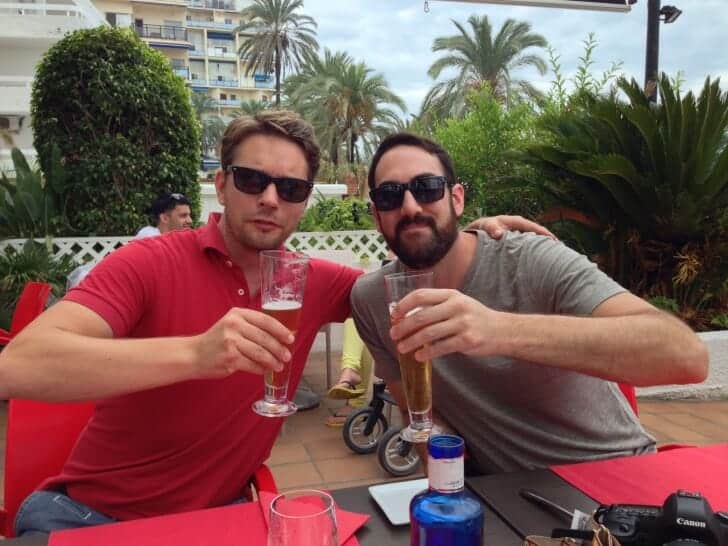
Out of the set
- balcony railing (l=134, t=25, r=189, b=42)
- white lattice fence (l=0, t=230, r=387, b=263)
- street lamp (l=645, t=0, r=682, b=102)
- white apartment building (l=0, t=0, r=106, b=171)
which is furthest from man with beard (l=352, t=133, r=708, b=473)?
balcony railing (l=134, t=25, r=189, b=42)

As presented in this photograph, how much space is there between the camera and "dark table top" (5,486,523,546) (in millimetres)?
1283

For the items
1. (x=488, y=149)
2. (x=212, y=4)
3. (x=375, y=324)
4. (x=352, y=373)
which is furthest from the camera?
(x=212, y=4)

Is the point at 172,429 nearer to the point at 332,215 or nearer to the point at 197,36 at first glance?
the point at 332,215

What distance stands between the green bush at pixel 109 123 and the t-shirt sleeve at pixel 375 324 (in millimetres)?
5758

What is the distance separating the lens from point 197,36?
90812mm

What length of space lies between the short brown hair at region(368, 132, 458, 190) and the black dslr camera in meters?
1.35

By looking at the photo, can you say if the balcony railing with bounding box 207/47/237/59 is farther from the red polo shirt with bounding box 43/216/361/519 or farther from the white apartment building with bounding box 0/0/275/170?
the red polo shirt with bounding box 43/216/361/519

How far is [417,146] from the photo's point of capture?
2.21 metres

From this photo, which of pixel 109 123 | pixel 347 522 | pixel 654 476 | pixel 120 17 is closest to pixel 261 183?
pixel 347 522

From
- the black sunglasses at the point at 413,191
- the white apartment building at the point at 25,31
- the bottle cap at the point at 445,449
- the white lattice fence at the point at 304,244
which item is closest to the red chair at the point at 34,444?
the black sunglasses at the point at 413,191

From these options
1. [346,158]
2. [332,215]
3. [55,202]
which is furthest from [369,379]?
[346,158]

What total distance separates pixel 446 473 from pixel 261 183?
1.33m

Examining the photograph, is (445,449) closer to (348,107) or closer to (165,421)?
(165,421)

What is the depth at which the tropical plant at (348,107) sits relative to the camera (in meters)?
33.9
